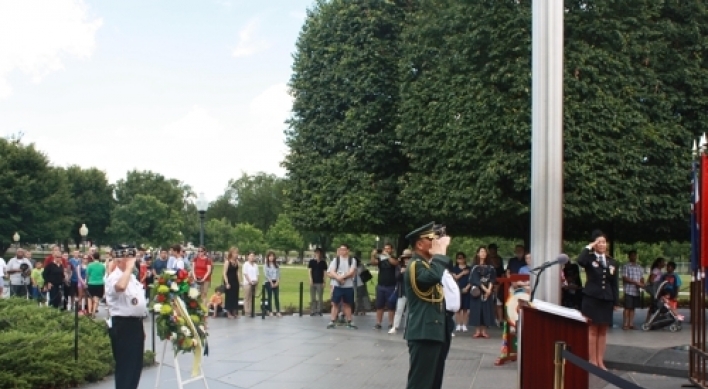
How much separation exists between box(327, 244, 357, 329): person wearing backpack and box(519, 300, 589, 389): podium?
1072 centimetres

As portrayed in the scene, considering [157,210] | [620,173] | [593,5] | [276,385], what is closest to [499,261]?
[620,173]

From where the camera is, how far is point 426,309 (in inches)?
324

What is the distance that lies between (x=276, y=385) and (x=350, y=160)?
11652 millimetres

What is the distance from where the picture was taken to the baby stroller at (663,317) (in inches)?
755

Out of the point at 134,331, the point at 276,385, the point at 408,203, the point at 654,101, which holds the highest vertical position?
the point at 654,101

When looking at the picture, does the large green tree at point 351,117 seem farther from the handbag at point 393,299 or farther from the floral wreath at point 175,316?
the floral wreath at point 175,316

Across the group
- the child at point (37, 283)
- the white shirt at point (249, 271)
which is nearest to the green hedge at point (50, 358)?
the white shirt at point (249, 271)

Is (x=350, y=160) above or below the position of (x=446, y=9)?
below

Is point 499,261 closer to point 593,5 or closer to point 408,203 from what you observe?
point 408,203

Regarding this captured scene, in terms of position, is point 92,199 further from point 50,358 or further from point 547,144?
point 547,144

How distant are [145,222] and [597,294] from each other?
8558 cm

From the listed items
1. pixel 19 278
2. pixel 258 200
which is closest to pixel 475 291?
pixel 19 278

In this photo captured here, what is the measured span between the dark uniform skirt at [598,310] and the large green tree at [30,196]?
5762cm

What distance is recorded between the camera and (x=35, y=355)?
34.4ft
